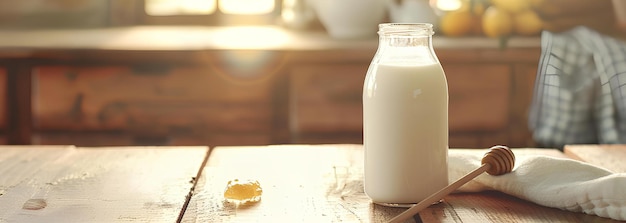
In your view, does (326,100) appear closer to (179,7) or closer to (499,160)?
(179,7)

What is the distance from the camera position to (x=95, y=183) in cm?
111

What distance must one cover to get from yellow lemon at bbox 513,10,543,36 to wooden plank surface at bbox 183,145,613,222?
4.52ft

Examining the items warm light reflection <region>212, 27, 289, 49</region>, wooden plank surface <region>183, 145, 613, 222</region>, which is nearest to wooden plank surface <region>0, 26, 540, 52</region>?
warm light reflection <region>212, 27, 289, 49</region>

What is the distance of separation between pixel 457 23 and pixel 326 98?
486 mm

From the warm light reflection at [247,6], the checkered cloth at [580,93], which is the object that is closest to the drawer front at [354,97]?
the checkered cloth at [580,93]

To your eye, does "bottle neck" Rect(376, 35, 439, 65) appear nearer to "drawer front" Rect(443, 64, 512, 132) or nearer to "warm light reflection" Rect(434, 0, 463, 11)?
"drawer front" Rect(443, 64, 512, 132)

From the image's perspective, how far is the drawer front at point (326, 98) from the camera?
240 centimetres

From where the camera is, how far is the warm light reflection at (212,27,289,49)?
246 centimetres

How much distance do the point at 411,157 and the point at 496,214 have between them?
11 cm

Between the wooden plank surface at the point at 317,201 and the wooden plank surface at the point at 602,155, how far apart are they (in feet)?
0.48

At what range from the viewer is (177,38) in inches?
103

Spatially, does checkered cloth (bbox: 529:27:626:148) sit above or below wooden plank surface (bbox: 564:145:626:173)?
below

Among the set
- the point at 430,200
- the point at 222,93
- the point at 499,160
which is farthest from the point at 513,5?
the point at 430,200

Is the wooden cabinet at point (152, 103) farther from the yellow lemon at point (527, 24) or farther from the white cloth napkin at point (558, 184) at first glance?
the white cloth napkin at point (558, 184)
